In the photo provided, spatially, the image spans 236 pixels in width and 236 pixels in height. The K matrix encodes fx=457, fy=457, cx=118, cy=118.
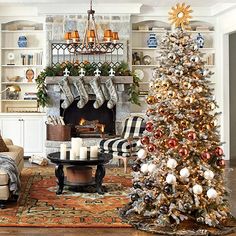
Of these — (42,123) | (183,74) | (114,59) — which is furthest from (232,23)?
(183,74)

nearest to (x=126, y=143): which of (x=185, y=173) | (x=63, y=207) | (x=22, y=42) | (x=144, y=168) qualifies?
(x=63, y=207)

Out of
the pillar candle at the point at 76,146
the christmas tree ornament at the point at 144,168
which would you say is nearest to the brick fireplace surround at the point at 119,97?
the pillar candle at the point at 76,146

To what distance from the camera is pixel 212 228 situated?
4.30 metres

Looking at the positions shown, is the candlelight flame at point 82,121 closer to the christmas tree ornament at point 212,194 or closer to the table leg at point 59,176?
the table leg at point 59,176

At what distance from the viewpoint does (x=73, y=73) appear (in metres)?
9.04

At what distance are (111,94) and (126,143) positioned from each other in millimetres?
1734


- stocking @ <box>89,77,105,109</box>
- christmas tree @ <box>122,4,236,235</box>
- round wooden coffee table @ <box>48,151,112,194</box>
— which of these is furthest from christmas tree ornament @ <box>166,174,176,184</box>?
stocking @ <box>89,77,105,109</box>

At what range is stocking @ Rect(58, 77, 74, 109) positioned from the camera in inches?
350

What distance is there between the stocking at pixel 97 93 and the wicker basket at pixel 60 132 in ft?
2.39

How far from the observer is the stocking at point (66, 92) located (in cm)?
890

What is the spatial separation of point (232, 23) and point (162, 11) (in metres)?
1.52

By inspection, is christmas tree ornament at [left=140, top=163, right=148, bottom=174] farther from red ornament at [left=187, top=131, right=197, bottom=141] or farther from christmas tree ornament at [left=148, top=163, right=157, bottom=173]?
red ornament at [left=187, top=131, right=197, bottom=141]

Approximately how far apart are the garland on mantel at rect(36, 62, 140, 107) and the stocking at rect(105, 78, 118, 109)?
256 mm

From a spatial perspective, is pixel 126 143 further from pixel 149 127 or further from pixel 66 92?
pixel 149 127
